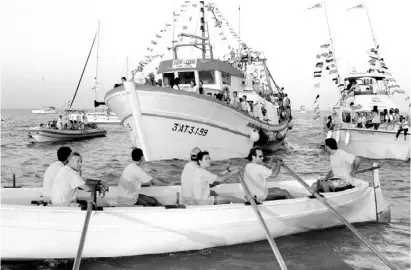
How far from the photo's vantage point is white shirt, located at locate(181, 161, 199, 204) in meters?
7.39

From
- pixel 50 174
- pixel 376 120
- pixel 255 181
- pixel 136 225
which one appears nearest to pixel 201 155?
pixel 255 181

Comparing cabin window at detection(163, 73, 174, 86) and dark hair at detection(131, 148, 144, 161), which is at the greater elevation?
cabin window at detection(163, 73, 174, 86)

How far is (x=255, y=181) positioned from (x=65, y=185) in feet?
11.0

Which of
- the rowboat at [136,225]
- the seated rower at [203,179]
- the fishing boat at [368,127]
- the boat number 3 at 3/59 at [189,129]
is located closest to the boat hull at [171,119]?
the boat number 3 at 3/59 at [189,129]

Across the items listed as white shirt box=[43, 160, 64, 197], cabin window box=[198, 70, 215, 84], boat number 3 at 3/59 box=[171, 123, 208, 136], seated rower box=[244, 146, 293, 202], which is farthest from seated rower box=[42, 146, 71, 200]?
cabin window box=[198, 70, 215, 84]

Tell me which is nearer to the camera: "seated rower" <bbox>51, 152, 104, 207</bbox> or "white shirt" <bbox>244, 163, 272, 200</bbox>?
"seated rower" <bbox>51, 152, 104, 207</bbox>

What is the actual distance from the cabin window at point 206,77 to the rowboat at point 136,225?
11099 millimetres

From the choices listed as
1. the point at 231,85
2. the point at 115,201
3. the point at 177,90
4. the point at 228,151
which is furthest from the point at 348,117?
the point at 115,201

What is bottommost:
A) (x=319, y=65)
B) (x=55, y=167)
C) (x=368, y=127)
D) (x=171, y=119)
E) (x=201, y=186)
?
(x=201, y=186)

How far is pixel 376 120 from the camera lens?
64.6ft

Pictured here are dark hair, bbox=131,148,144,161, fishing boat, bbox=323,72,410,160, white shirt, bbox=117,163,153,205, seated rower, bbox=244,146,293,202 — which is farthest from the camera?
fishing boat, bbox=323,72,410,160

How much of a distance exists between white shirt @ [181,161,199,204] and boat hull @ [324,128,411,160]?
14.2 meters

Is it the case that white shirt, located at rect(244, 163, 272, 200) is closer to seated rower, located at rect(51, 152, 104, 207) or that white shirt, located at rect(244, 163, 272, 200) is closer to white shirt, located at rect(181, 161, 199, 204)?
white shirt, located at rect(181, 161, 199, 204)

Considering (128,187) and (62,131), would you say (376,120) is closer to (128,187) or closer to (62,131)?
(128,187)
